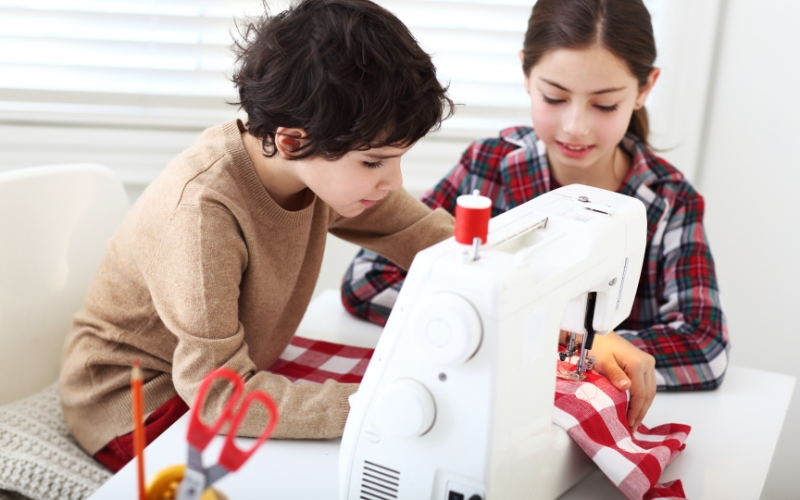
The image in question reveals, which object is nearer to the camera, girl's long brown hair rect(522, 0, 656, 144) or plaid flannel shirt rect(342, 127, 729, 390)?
plaid flannel shirt rect(342, 127, 729, 390)

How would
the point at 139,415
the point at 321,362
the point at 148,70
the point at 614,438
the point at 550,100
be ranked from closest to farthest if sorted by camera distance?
the point at 139,415 < the point at 614,438 < the point at 321,362 < the point at 550,100 < the point at 148,70

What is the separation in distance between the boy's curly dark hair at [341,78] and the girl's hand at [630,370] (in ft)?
1.25

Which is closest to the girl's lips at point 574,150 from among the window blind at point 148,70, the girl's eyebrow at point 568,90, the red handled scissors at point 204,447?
the girl's eyebrow at point 568,90

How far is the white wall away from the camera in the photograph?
1.86 meters

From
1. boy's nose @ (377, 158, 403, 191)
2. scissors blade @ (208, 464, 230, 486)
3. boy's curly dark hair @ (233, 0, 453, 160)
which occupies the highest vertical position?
boy's curly dark hair @ (233, 0, 453, 160)

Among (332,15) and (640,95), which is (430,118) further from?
(640,95)

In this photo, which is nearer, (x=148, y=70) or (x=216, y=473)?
(x=216, y=473)

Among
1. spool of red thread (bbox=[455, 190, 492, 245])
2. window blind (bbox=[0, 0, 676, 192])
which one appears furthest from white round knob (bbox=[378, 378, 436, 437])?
window blind (bbox=[0, 0, 676, 192])

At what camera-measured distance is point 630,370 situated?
3.37 ft

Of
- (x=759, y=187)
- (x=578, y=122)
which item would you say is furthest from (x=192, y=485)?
(x=759, y=187)

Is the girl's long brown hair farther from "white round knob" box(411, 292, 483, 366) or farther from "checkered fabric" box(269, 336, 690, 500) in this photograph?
"white round knob" box(411, 292, 483, 366)

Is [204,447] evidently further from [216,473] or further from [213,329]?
[213,329]

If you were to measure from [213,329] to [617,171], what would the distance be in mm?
883

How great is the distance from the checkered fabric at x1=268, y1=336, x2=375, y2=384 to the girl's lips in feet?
1.65
